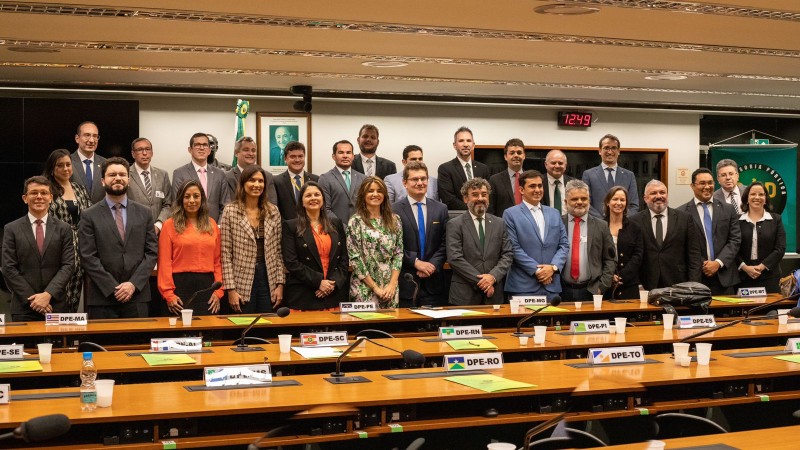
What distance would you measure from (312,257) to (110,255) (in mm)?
1481

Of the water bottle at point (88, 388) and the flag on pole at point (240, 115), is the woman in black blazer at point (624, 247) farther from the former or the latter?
the water bottle at point (88, 388)

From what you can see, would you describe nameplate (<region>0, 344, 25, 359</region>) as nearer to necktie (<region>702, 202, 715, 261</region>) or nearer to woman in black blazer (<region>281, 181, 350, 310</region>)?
woman in black blazer (<region>281, 181, 350, 310</region>)

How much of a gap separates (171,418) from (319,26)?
4.19m

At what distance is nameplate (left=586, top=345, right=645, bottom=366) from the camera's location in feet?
16.5

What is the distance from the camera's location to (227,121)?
36.0 feet

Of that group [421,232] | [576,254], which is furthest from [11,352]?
[576,254]

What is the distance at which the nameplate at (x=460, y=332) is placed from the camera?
5.78 m

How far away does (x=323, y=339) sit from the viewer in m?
5.50

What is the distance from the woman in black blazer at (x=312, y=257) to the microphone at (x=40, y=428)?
4801mm

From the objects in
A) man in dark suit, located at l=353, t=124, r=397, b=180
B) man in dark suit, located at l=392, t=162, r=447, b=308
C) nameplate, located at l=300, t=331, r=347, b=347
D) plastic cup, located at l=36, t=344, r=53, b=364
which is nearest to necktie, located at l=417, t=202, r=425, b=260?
man in dark suit, located at l=392, t=162, r=447, b=308

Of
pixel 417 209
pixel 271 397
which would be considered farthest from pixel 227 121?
pixel 271 397

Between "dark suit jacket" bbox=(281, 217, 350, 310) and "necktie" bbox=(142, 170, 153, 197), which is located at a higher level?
"necktie" bbox=(142, 170, 153, 197)

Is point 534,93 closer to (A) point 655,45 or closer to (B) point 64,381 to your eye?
(A) point 655,45

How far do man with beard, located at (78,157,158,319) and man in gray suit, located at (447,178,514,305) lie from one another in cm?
234
